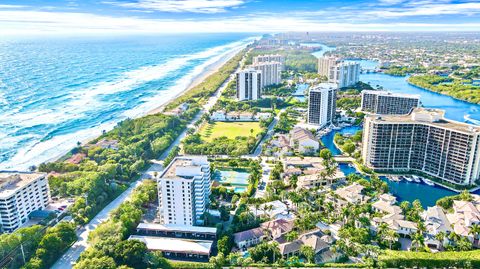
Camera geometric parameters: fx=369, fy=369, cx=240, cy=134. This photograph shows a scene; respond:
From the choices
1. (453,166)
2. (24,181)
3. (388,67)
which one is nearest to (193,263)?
(24,181)

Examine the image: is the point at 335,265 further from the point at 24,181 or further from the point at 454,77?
the point at 454,77

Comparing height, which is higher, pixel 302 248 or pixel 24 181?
pixel 24 181

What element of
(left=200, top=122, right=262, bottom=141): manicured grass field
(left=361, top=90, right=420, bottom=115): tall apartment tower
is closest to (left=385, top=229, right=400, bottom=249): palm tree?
(left=200, top=122, right=262, bottom=141): manicured grass field

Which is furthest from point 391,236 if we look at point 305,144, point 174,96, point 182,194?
point 174,96

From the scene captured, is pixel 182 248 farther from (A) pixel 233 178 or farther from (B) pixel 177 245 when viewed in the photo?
(A) pixel 233 178

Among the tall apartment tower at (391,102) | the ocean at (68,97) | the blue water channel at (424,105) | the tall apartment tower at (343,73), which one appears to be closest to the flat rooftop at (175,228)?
the blue water channel at (424,105)

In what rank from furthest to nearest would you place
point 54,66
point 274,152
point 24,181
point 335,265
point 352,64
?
point 54,66 → point 352,64 → point 274,152 → point 24,181 → point 335,265
